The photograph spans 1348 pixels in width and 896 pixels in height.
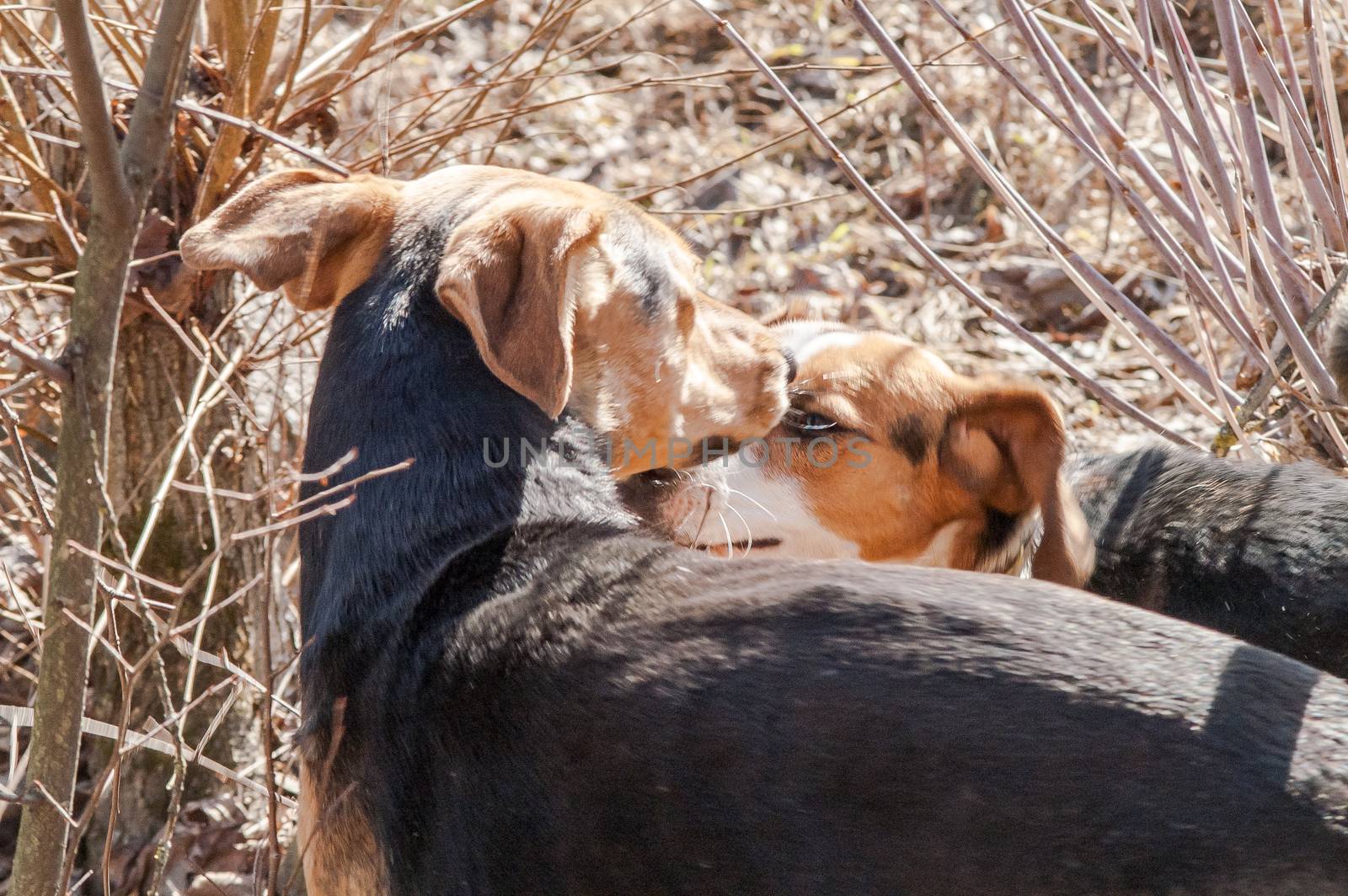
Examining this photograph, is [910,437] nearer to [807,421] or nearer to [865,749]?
[807,421]

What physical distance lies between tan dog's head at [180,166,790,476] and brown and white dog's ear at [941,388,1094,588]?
0.80 meters

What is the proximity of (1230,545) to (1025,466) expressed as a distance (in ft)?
2.00

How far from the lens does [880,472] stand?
3975 millimetres

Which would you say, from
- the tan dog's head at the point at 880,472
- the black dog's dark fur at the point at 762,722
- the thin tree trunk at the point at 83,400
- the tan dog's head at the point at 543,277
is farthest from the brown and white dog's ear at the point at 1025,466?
the thin tree trunk at the point at 83,400

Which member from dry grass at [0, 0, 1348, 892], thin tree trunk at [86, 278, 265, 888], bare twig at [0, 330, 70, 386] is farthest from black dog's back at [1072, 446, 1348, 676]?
bare twig at [0, 330, 70, 386]

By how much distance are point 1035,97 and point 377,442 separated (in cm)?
208

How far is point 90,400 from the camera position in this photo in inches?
88.4

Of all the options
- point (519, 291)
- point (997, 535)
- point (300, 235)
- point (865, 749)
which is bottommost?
point (865, 749)

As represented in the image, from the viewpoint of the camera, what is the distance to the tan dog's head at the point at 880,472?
3865 mm

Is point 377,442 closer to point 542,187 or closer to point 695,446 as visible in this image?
point 542,187

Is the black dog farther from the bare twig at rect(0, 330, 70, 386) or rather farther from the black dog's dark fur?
the bare twig at rect(0, 330, 70, 386)

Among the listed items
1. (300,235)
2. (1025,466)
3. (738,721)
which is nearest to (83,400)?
(300,235)

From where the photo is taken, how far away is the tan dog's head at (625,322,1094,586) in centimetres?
387

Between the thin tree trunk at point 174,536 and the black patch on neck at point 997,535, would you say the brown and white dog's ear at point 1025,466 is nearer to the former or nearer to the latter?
the black patch on neck at point 997,535
